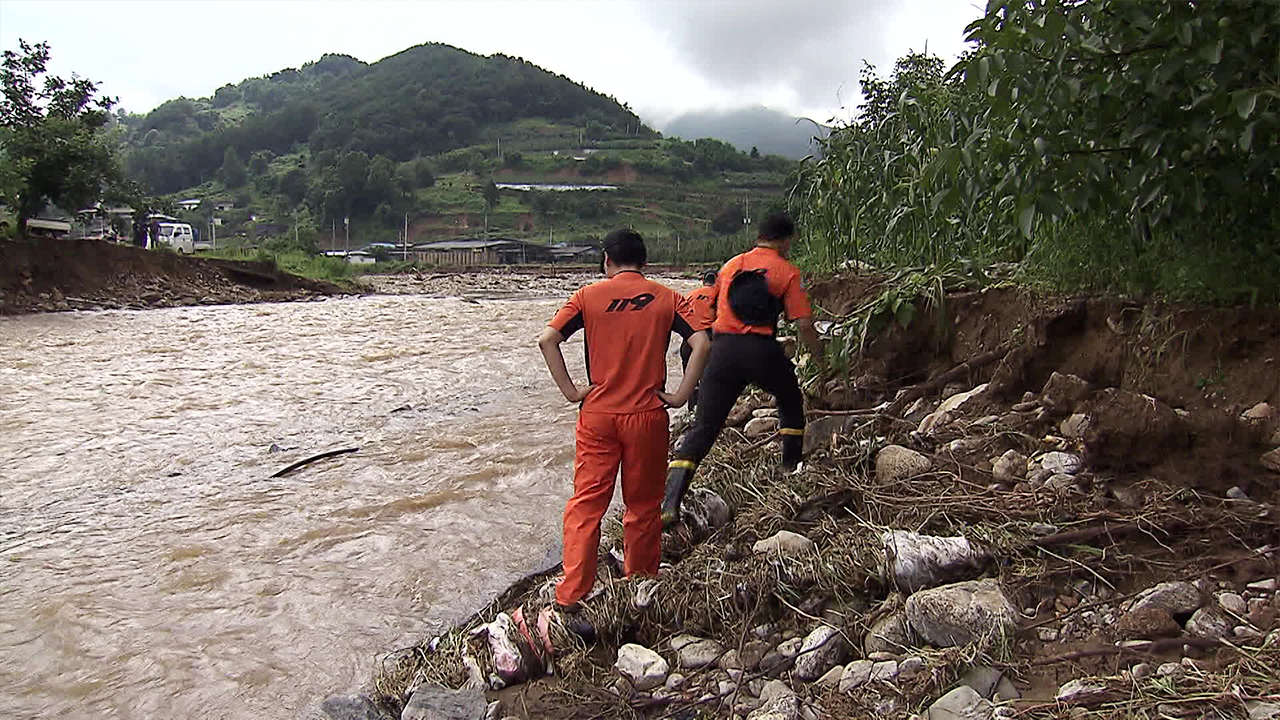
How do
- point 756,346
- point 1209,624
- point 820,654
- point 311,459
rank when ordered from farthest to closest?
point 311,459 < point 756,346 < point 820,654 < point 1209,624

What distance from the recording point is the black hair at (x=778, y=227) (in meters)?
5.02

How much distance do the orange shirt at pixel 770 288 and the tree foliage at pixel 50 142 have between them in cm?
2098

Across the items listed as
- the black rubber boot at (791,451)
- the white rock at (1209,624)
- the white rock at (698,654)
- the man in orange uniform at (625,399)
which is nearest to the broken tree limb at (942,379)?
the black rubber boot at (791,451)

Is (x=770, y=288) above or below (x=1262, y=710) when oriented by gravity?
above

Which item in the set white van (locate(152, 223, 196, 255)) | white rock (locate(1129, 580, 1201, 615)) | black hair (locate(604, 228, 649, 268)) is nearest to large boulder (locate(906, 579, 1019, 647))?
white rock (locate(1129, 580, 1201, 615))

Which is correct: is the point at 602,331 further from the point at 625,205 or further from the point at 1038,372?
the point at 625,205

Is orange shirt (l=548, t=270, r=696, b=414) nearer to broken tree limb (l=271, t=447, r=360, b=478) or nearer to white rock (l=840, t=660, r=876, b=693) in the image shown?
white rock (l=840, t=660, r=876, b=693)

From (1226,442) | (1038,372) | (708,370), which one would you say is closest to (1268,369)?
(1226,442)

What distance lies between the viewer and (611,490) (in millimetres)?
3924

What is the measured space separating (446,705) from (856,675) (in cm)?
144

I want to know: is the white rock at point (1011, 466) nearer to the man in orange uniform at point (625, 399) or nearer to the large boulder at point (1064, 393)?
the large boulder at point (1064, 393)

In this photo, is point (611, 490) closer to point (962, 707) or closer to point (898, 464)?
point (898, 464)

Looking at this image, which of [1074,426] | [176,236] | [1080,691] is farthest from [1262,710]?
[176,236]

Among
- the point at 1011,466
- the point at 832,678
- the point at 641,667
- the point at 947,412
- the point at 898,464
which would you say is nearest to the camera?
the point at 832,678
